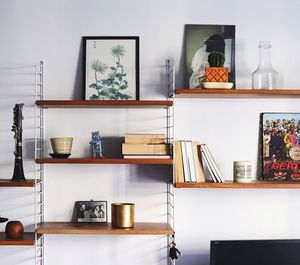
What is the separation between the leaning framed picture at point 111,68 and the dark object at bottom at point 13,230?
65cm

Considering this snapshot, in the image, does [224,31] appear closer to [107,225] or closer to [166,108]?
[166,108]

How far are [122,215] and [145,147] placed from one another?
1.04ft

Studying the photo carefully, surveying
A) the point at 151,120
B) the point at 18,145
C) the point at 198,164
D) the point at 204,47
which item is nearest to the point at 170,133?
the point at 151,120

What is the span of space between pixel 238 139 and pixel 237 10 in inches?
24.5

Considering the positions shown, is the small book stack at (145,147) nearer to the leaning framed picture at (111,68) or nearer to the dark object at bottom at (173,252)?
the leaning framed picture at (111,68)

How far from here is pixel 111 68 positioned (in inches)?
91.2

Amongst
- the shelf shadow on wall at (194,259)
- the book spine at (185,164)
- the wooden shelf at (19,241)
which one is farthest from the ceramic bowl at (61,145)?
the shelf shadow on wall at (194,259)

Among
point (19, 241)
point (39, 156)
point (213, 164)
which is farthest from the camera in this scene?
point (39, 156)

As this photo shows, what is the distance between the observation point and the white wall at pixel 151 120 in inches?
91.2

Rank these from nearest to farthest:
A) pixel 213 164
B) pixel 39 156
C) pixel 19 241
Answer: pixel 19 241 < pixel 213 164 < pixel 39 156

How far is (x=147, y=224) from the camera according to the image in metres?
2.27

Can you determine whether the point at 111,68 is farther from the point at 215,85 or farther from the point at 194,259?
the point at 194,259

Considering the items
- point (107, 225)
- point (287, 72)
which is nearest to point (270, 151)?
point (287, 72)

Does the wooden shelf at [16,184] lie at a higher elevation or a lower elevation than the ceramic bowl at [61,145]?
lower
